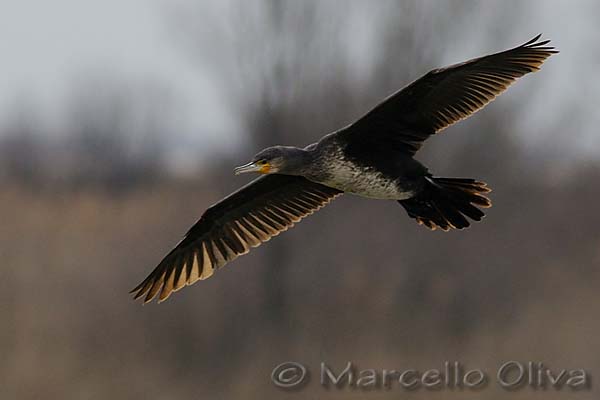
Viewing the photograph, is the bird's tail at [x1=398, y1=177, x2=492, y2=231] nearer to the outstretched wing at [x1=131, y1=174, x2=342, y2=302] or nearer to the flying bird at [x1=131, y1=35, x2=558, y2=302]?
the flying bird at [x1=131, y1=35, x2=558, y2=302]

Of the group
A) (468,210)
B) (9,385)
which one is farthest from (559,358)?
(468,210)

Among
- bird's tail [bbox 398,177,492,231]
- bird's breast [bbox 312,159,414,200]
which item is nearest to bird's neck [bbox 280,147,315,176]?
bird's breast [bbox 312,159,414,200]

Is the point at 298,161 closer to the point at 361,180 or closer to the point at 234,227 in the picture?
the point at 361,180

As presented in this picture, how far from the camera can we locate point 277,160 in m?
8.07

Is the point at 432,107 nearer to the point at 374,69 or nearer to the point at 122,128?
the point at 374,69

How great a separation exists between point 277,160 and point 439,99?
1140 mm

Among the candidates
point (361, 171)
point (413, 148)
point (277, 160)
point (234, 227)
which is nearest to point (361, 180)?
point (361, 171)

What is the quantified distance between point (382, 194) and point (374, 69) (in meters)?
15.4

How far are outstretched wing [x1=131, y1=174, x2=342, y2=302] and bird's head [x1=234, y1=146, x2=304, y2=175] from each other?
0.96 metres

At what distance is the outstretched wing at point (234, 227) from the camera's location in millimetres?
9117

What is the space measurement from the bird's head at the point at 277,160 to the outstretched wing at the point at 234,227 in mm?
964

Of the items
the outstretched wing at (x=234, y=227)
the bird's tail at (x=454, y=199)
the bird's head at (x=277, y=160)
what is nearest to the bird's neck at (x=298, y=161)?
the bird's head at (x=277, y=160)

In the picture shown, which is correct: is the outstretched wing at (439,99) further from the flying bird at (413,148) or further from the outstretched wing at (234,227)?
the outstretched wing at (234,227)

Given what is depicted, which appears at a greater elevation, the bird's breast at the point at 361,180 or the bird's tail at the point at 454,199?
the bird's breast at the point at 361,180
